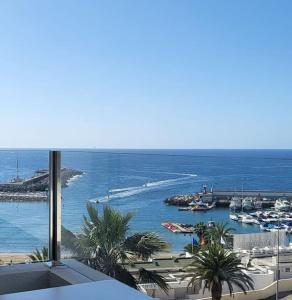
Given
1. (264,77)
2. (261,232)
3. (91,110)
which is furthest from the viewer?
(91,110)

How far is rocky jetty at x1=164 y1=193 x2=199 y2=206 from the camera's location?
3.73 meters

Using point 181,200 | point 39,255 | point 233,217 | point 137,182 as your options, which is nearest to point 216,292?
point 233,217

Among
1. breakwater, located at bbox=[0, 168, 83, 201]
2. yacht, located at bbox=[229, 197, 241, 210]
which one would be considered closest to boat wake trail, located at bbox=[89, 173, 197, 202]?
yacht, located at bbox=[229, 197, 241, 210]

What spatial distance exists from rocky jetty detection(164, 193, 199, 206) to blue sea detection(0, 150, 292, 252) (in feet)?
0.15

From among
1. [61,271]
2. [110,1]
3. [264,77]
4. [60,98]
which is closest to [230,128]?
[264,77]

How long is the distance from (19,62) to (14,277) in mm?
11264

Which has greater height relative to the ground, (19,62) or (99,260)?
(19,62)

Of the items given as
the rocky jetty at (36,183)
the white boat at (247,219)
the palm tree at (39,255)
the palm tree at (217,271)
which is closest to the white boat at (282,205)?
the white boat at (247,219)

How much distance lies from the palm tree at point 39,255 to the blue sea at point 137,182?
0.16 feet

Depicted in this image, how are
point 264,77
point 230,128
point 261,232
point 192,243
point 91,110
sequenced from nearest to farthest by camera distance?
point 261,232 < point 192,243 < point 230,128 < point 264,77 < point 91,110

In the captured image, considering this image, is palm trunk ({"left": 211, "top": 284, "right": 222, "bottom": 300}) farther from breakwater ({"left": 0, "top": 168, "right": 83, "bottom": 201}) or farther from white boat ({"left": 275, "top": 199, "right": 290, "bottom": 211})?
breakwater ({"left": 0, "top": 168, "right": 83, "bottom": 201})

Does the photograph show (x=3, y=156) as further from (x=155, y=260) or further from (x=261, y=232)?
(x=261, y=232)

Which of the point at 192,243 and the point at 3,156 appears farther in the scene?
the point at 192,243

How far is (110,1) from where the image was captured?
9.24 meters
